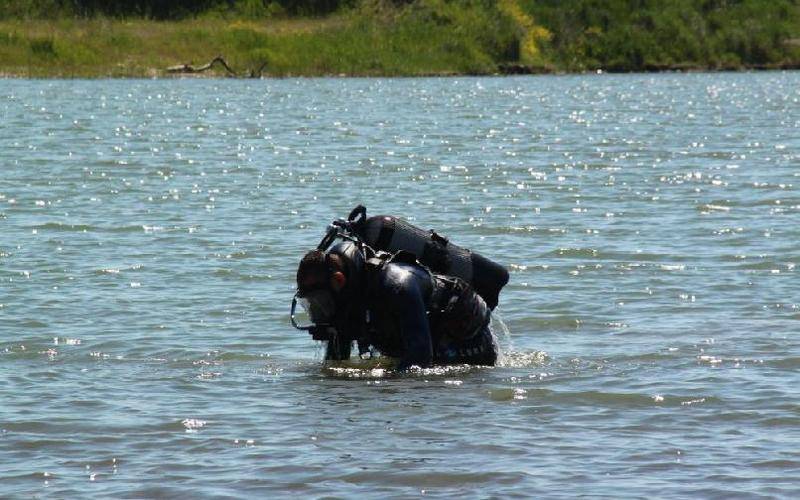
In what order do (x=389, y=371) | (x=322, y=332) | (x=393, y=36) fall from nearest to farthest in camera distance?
(x=322, y=332), (x=389, y=371), (x=393, y=36)

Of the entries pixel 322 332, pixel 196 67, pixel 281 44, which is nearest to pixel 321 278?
pixel 322 332

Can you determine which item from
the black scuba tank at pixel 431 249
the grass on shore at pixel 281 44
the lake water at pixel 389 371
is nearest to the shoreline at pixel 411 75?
the grass on shore at pixel 281 44

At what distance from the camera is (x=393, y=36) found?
3071 inches

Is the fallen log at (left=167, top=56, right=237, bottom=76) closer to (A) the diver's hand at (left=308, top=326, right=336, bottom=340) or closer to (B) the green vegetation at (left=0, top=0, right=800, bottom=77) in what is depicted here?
(B) the green vegetation at (left=0, top=0, right=800, bottom=77)

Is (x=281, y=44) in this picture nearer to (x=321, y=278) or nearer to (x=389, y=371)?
(x=389, y=371)

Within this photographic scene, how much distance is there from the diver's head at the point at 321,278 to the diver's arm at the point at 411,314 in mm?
308

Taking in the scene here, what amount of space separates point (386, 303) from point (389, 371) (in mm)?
968

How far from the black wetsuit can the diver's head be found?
8.4 inches

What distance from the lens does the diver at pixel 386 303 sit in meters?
10.4

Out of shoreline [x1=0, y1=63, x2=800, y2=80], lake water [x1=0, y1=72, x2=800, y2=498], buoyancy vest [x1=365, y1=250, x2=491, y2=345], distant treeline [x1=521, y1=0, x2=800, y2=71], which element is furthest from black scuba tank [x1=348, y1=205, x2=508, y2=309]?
distant treeline [x1=521, y1=0, x2=800, y2=71]

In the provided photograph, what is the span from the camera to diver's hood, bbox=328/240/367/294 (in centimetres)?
1041

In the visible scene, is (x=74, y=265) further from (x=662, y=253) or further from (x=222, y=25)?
(x=222, y=25)

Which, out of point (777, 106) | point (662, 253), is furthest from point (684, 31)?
point (662, 253)

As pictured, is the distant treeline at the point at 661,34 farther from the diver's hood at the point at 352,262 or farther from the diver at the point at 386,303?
the diver's hood at the point at 352,262
